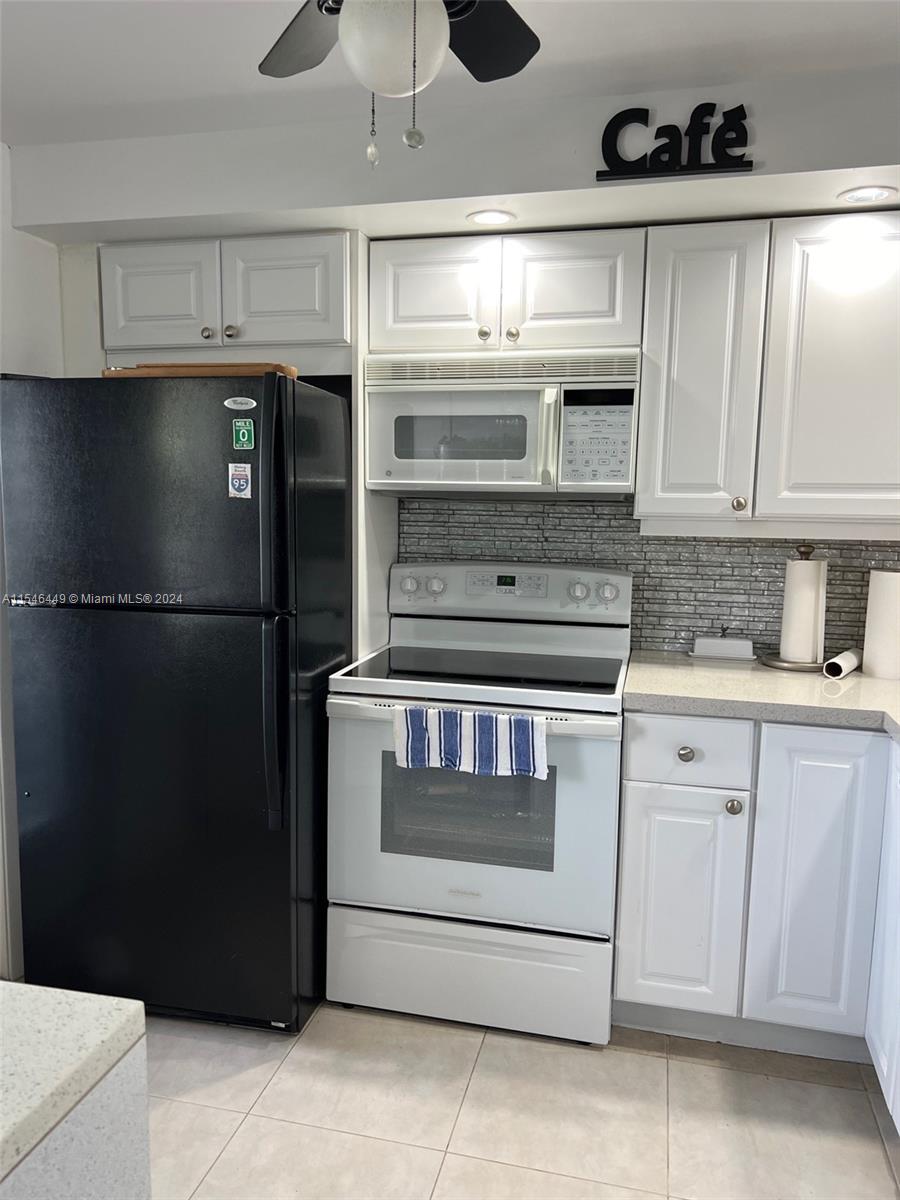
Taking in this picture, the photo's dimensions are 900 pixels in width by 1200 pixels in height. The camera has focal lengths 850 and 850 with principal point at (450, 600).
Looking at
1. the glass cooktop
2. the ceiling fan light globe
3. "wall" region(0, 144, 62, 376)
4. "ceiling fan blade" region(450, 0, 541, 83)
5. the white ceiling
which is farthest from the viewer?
"wall" region(0, 144, 62, 376)

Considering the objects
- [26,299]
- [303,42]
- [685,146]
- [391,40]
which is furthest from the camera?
[26,299]

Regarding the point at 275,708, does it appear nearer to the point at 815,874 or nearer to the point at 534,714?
the point at 534,714

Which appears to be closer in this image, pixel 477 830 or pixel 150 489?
pixel 150 489

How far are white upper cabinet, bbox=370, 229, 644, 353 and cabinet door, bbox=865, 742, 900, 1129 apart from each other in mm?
1339

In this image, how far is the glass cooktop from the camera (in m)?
2.26

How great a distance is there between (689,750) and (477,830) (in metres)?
0.59

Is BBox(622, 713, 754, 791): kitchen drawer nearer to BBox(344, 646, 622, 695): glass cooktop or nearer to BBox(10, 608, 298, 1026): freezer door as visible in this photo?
BBox(344, 646, 622, 695): glass cooktop

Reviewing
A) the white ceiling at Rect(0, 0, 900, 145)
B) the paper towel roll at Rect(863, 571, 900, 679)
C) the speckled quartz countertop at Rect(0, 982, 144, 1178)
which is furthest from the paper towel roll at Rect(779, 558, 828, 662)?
the speckled quartz countertop at Rect(0, 982, 144, 1178)

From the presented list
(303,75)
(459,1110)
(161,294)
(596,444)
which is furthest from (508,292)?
(459,1110)

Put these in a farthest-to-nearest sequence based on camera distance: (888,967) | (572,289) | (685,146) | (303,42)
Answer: (572,289) < (685,146) < (888,967) < (303,42)

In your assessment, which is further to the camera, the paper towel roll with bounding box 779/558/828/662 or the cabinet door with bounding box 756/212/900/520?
the paper towel roll with bounding box 779/558/828/662

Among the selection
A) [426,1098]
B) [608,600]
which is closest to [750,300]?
[608,600]

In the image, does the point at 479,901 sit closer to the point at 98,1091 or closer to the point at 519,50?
the point at 98,1091

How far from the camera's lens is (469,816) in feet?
7.36
